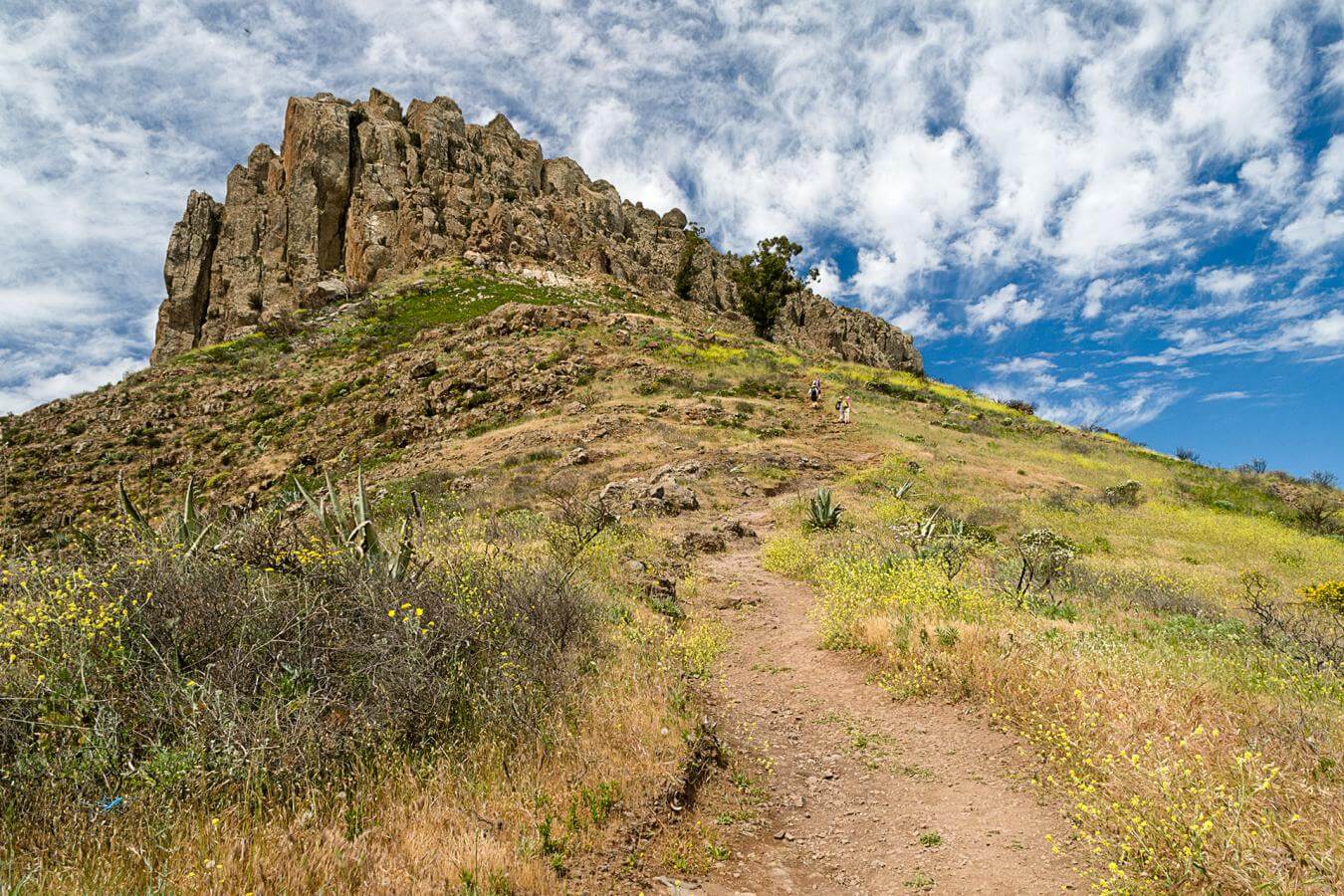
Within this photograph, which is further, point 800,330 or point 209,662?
point 800,330

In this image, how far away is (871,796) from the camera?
14.8ft

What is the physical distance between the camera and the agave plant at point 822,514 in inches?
508

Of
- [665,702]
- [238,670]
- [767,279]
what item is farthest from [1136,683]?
[767,279]

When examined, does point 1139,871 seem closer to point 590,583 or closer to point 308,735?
point 308,735

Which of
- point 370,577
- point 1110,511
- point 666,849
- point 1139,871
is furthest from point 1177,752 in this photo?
point 1110,511

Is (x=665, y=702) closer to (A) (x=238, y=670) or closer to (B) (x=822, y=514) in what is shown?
(A) (x=238, y=670)

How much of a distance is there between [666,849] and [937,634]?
12.3 feet

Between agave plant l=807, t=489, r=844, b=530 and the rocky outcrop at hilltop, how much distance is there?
40.3 meters

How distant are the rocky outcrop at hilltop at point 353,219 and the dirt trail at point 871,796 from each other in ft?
152

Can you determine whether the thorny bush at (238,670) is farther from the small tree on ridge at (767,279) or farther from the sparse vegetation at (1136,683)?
the small tree on ridge at (767,279)

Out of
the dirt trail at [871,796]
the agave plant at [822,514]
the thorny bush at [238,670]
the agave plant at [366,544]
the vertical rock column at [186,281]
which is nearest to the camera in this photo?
the thorny bush at [238,670]

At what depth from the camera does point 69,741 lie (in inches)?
132

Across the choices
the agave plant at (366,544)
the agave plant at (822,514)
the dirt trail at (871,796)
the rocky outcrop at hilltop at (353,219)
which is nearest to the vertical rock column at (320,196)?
the rocky outcrop at hilltop at (353,219)

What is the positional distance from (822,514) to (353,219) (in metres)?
48.7
